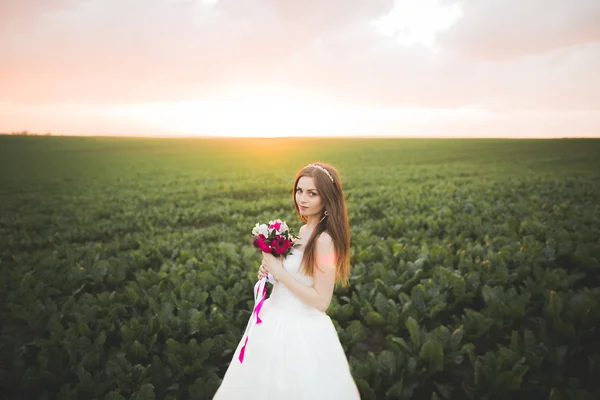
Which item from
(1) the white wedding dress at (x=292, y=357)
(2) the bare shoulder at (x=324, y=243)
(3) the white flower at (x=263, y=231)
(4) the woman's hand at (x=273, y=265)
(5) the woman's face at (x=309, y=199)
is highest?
(5) the woman's face at (x=309, y=199)

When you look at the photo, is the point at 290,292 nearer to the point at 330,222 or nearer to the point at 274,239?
the point at 274,239

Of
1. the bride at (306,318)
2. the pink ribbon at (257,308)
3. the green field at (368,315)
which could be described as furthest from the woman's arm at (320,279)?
the green field at (368,315)

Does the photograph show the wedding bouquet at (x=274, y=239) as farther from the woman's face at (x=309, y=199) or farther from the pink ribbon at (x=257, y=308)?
the pink ribbon at (x=257, y=308)

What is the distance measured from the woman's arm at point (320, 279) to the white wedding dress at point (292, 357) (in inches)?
4.7

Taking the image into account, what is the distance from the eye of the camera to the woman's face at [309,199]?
8.50 ft

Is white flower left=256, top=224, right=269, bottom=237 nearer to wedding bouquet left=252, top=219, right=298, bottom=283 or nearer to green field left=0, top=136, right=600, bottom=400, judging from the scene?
wedding bouquet left=252, top=219, right=298, bottom=283

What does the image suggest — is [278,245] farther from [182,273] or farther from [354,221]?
[354,221]

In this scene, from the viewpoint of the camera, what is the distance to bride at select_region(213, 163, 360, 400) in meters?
2.44

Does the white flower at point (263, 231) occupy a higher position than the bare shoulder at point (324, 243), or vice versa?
the white flower at point (263, 231)

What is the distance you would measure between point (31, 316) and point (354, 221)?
931cm

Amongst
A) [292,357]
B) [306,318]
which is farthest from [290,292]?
[292,357]

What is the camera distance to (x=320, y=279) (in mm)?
2426

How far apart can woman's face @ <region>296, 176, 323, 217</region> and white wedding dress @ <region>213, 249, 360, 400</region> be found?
1.03ft

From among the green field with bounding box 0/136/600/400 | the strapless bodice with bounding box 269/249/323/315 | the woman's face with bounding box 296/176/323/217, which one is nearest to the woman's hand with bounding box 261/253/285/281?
the strapless bodice with bounding box 269/249/323/315
